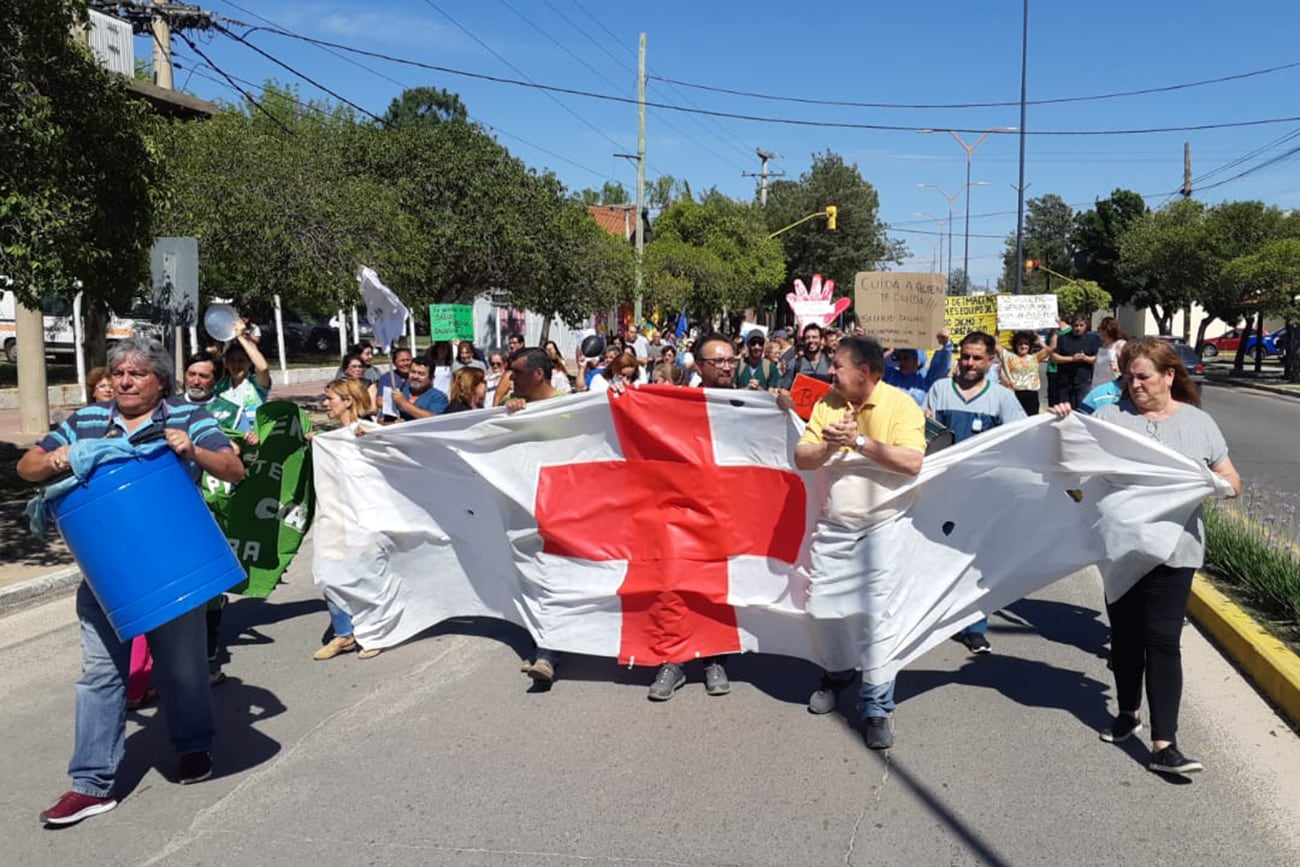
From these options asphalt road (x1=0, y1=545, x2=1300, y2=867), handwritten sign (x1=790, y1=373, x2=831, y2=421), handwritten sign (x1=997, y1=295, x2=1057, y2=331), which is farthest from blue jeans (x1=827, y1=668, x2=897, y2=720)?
handwritten sign (x1=997, y1=295, x2=1057, y2=331)

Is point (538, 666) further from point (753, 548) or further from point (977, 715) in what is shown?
point (977, 715)

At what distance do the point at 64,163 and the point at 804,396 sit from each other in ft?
18.3

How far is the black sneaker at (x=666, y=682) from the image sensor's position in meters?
5.11

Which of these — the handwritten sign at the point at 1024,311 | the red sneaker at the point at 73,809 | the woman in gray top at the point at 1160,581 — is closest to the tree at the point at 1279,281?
the handwritten sign at the point at 1024,311

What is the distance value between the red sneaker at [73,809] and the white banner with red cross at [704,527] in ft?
6.26

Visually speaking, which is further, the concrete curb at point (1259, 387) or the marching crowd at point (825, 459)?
the concrete curb at point (1259, 387)

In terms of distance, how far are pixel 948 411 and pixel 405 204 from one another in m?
17.6

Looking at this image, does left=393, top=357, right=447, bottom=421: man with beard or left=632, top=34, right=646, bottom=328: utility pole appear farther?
left=632, top=34, right=646, bottom=328: utility pole

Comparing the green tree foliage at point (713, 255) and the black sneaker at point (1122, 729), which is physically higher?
the green tree foliage at point (713, 255)

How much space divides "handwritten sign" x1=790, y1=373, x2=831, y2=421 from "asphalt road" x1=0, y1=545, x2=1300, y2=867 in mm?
1330

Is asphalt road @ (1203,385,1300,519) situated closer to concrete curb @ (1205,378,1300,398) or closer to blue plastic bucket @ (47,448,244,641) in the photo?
A: concrete curb @ (1205,378,1300,398)

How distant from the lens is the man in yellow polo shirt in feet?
14.6

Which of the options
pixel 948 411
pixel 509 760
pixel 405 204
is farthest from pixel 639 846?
pixel 405 204

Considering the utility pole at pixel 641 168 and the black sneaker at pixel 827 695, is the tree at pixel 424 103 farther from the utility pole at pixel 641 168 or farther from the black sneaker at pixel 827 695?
the black sneaker at pixel 827 695
